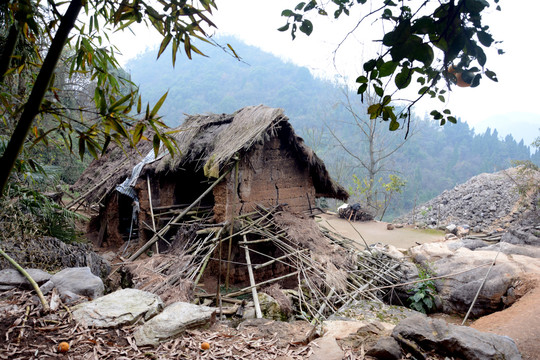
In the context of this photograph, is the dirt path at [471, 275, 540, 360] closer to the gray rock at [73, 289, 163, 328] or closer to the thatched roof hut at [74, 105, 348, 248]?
the thatched roof hut at [74, 105, 348, 248]

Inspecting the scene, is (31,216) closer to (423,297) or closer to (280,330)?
(280,330)

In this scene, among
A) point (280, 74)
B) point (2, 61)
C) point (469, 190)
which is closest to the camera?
point (2, 61)

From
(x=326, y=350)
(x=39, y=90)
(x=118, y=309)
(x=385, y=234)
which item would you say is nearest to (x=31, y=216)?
(x=118, y=309)

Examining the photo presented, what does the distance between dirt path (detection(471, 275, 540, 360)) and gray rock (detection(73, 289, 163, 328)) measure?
457cm

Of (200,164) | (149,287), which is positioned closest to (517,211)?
(200,164)

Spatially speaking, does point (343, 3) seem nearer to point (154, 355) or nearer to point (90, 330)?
point (154, 355)

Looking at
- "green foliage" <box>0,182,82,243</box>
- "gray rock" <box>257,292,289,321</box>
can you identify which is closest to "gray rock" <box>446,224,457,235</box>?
"gray rock" <box>257,292,289,321</box>

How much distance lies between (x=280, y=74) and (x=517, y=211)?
5829cm

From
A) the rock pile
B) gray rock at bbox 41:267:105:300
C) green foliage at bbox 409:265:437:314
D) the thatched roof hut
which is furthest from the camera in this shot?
the rock pile

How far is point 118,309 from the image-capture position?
112 inches

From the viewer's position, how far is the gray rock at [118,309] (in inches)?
105

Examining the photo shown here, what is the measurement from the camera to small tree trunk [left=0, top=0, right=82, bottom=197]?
1.33 meters

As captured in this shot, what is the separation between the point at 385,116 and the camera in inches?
58.2

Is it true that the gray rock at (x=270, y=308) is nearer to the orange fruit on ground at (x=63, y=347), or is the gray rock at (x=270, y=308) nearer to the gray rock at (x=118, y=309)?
the gray rock at (x=118, y=309)
